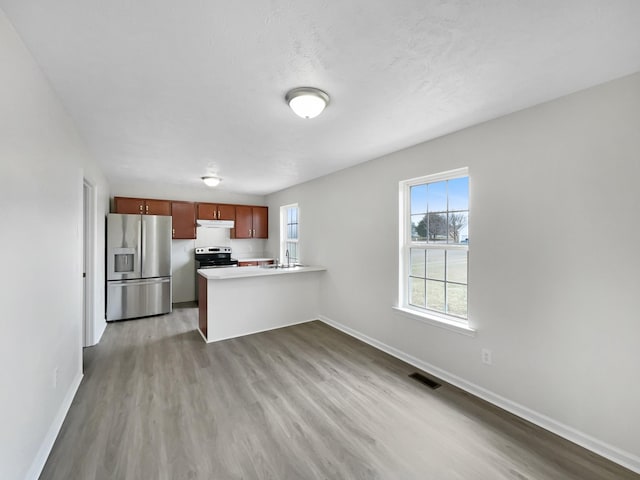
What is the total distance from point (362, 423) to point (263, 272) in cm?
244

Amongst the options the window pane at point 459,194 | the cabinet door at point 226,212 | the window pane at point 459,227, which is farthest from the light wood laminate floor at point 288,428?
the cabinet door at point 226,212

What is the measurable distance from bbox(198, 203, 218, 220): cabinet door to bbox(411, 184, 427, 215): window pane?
426 cm

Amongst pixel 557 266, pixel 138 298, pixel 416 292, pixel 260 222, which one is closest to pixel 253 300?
pixel 138 298

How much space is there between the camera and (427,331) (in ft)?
9.33

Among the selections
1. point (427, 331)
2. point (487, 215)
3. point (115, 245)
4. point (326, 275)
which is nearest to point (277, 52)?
point (487, 215)

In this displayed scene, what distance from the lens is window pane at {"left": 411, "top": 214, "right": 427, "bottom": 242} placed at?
120 inches

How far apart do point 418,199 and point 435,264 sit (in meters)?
0.76

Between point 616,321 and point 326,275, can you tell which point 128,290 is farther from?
point 616,321

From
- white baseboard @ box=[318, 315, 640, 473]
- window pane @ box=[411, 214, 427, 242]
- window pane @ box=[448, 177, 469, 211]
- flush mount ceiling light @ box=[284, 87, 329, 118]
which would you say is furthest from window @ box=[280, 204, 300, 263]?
flush mount ceiling light @ box=[284, 87, 329, 118]

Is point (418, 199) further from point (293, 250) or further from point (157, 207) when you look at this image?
point (157, 207)

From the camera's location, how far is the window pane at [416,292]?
3076 mm

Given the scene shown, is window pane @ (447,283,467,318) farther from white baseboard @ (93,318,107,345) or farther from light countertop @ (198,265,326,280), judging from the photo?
white baseboard @ (93,318,107,345)

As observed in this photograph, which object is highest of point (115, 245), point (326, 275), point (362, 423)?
point (115, 245)

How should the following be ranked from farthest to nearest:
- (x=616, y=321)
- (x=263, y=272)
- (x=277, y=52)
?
(x=263, y=272)
(x=616, y=321)
(x=277, y=52)
